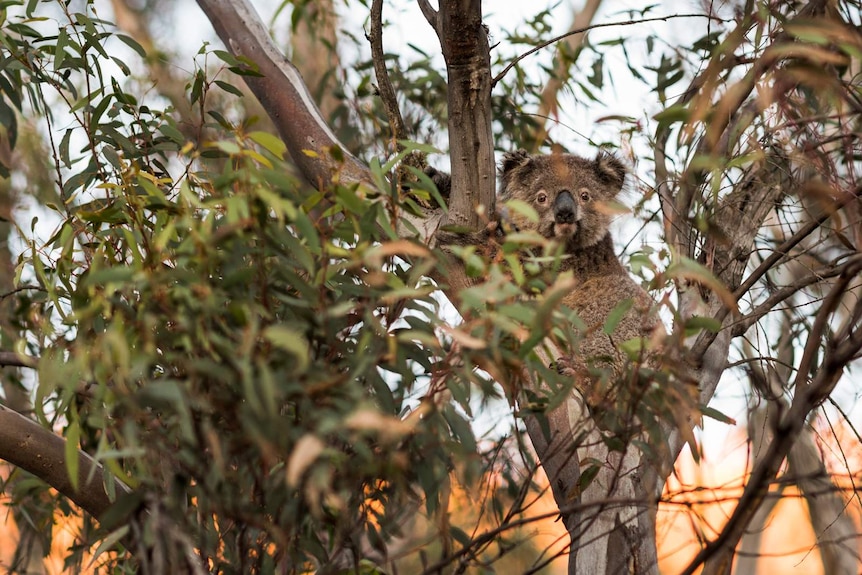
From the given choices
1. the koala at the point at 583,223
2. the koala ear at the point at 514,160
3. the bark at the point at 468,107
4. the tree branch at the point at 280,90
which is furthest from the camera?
the koala ear at the point at 514,160

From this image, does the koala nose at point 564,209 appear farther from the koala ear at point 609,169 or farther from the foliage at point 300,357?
the foliage at point 300,357

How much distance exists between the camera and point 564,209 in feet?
12.5

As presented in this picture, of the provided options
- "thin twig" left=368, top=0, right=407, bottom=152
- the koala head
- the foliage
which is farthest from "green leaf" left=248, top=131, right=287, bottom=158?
the koala head

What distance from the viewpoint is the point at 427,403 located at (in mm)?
1711

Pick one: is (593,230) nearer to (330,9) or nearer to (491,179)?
(491,179)

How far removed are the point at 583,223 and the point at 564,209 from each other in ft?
0.42

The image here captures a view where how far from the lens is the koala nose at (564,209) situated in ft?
12.4

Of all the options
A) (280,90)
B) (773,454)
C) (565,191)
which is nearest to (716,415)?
(773,454)

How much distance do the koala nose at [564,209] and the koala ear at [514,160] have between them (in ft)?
0.93

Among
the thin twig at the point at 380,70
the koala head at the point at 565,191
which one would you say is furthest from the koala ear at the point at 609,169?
the thin twig at the point at 380,70

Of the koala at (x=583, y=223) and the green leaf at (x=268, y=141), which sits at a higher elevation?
the koala at (x=583, y=223)

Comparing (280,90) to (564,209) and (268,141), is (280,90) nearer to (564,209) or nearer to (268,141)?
(564,209)

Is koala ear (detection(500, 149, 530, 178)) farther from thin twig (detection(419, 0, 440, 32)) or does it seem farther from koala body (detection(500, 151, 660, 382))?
thin twig (detection(419, 0, 440, 32))

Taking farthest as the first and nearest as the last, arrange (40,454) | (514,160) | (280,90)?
(514,160), (280,90), (40,454)
